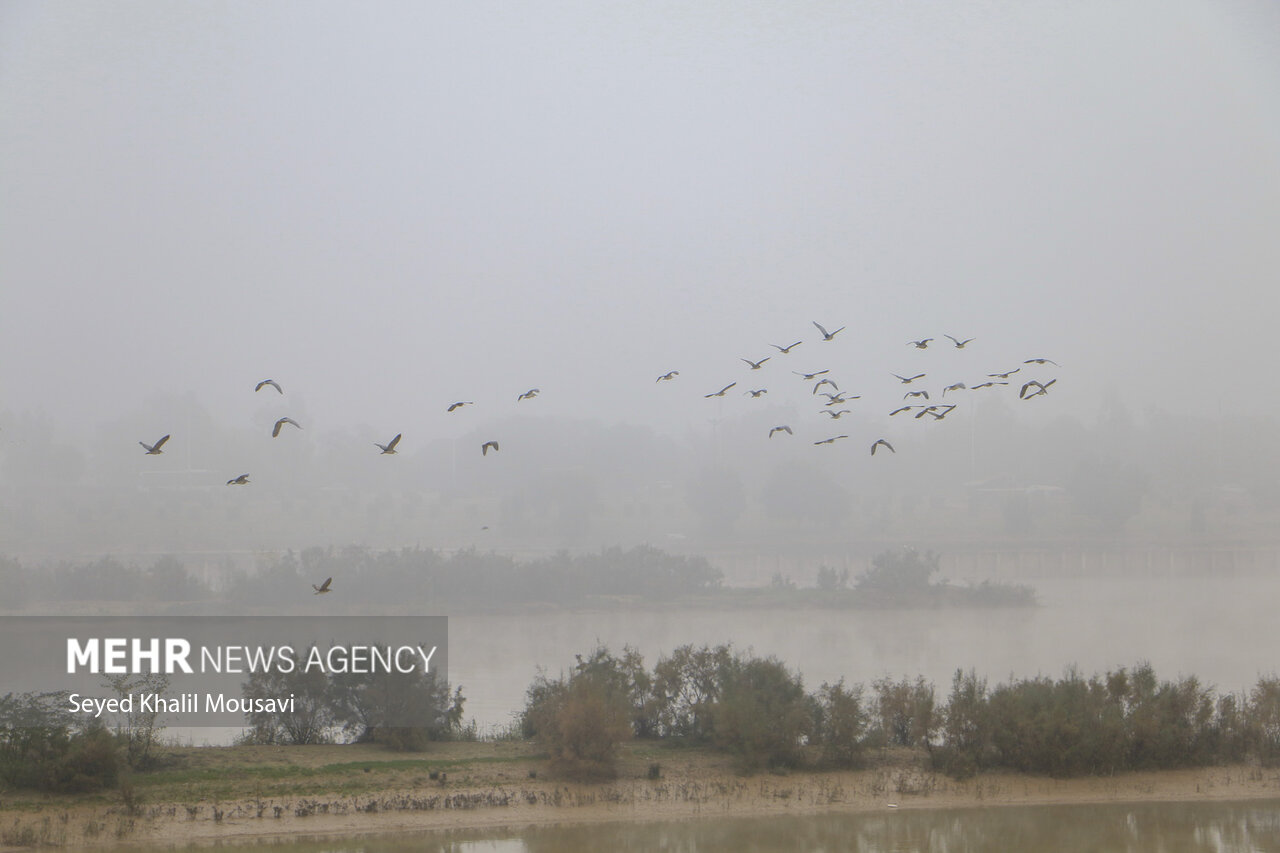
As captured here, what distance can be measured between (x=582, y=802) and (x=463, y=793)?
140cm

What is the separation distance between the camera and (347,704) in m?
15.1

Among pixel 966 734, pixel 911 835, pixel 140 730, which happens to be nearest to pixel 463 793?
pixel 140 730

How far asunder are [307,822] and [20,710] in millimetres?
3942

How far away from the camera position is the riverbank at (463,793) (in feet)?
38.5

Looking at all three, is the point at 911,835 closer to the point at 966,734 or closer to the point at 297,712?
the point at 966,734

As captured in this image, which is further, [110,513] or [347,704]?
[110,513]

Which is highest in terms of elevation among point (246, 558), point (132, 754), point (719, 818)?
point (246, 558)

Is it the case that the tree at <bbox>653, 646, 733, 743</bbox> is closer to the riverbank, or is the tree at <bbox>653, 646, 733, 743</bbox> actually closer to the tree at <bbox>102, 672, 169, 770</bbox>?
the riverbank

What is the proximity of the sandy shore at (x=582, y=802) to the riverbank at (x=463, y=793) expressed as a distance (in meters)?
0.02

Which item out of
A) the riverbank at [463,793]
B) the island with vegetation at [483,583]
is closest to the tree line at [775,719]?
the riverbank at [463,793]

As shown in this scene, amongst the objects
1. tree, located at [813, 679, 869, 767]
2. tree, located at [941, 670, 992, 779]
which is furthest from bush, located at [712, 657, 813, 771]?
tree, located at [941, 670, 992, 779]

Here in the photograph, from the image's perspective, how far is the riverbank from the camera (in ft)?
38.5

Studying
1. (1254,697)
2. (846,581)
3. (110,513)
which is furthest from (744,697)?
(110,513)

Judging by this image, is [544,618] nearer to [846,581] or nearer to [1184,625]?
[846,581]
